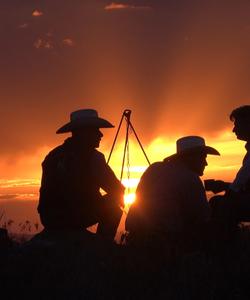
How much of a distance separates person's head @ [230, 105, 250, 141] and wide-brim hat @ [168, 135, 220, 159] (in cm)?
A: 100

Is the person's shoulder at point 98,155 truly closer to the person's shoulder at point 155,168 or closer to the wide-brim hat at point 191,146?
the person's shoulder at point 155,168

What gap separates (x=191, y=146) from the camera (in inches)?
326

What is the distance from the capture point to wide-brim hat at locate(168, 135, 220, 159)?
830cm

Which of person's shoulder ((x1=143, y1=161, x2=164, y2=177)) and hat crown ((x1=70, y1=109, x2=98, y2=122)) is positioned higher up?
hat crown ((x1=70, y1=109, x2=98, y2=122))

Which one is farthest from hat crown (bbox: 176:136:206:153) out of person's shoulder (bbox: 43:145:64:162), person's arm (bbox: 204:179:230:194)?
person's shoulder (bbox: 43:145:64:162)

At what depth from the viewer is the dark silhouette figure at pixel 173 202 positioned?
8055mm

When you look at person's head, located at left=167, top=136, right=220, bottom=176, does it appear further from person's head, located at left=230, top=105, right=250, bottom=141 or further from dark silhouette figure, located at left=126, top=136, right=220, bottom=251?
person's head, located at left=230, top=105, right=250, bottom=141

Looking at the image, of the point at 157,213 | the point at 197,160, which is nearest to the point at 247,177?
the point at 197,160

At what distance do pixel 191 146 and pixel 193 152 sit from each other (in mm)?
103

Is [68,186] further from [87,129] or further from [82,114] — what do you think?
[82,114]

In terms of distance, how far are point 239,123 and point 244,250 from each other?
8.67 feet

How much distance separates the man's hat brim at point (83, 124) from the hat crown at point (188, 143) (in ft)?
3.55

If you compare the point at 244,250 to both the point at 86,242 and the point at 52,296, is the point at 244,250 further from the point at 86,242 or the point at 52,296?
the point at 52,296

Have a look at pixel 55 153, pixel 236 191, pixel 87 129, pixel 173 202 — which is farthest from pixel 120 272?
pixel 236 191
